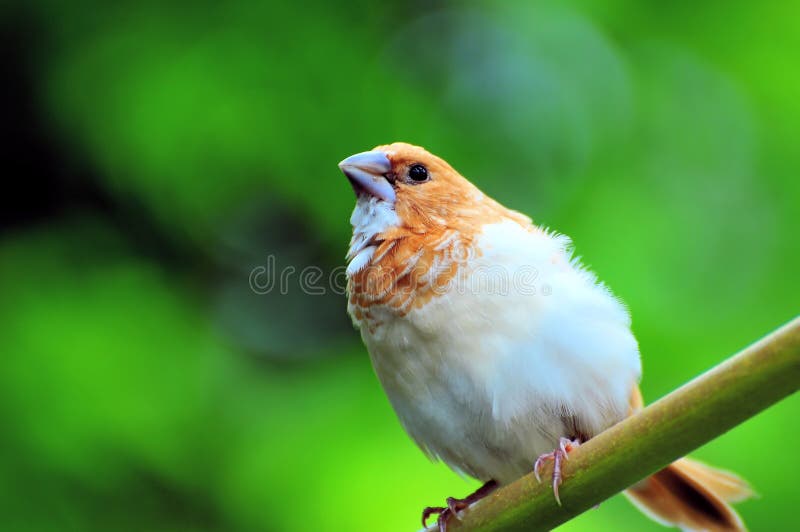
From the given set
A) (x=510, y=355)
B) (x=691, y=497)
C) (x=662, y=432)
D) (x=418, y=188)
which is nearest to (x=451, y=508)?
(x=510, y=355)

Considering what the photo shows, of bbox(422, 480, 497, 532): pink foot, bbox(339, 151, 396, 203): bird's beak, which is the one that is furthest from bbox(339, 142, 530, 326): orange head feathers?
bbox(422, 480, 497, 532): pink foot

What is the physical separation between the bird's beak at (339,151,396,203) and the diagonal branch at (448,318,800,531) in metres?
1.18

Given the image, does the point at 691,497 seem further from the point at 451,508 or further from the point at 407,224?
the point at 407,224

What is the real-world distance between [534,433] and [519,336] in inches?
13.8

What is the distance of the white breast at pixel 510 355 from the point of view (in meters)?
2.41

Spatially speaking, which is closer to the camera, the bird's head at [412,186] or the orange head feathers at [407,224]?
the orange head feathers at [407,224]

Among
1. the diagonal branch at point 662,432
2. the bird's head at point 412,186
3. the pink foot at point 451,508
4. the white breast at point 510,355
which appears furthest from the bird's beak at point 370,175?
the diagonal branch at point 662,432

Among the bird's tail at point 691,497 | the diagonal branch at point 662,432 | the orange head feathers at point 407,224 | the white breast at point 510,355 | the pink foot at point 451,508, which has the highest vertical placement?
the orange head feathers at point 407,224

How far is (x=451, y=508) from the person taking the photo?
8.38ft

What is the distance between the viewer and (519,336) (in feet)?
7.84

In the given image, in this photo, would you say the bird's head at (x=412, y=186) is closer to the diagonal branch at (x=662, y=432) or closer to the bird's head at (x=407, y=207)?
the bird's head at (x=407, y=207)

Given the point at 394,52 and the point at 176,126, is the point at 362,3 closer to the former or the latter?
the point at 394,52

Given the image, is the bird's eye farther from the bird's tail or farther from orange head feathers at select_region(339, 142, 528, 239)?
the bird's tail

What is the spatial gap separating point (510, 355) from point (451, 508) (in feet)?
1.58
